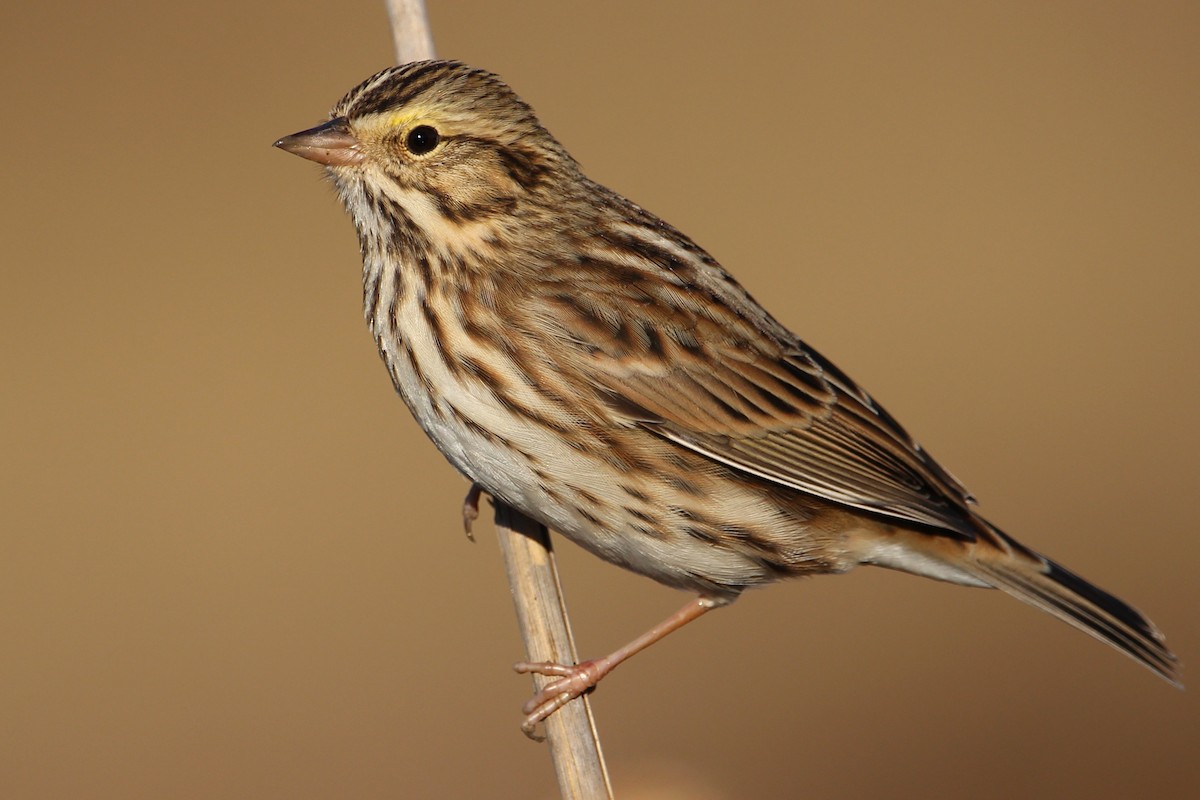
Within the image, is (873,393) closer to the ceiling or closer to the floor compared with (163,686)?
closer to the ceiling

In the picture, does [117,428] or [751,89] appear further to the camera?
[751,89]

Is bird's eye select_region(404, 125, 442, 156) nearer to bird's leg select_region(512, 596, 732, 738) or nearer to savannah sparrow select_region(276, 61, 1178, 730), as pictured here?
savannah sparrow select_region(276, 61, 1178, 730)

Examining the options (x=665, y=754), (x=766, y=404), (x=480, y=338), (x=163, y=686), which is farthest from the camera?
(x=163, y=686)

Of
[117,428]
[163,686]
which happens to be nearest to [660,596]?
[163,686]

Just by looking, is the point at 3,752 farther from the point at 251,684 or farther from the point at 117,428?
the point at 117,428

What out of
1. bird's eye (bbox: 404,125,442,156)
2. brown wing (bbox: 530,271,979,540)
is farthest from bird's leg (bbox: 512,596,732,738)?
bird's eye (bbox: 404,125,442,156)

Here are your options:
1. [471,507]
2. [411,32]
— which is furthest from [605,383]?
[411,32]

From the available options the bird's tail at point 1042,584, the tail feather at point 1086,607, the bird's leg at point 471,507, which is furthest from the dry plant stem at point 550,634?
the tail feather at point 1086,607

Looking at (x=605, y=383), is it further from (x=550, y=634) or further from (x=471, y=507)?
(x=471, y=507)
